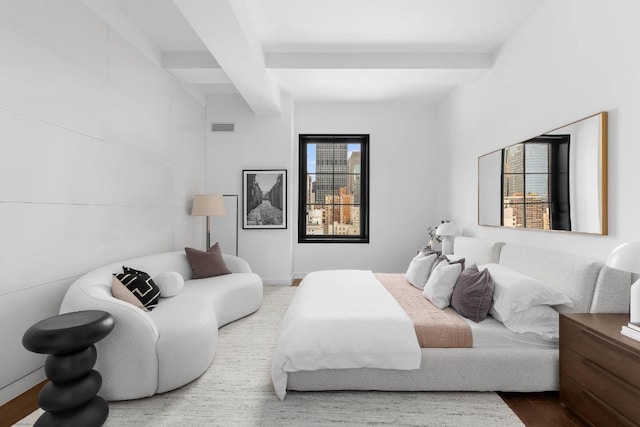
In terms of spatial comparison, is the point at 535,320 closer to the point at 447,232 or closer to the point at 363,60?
the point at 447,232

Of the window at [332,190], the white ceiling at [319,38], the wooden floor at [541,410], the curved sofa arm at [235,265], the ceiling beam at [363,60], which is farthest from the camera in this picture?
the window at [332,190]

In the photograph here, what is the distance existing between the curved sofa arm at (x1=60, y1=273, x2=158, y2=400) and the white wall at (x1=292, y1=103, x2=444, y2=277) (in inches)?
147

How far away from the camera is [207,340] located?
250cm

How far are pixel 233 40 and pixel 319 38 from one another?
1.03 m

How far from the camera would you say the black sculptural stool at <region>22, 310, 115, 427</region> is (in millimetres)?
1775

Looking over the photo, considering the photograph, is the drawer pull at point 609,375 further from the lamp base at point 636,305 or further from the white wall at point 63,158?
the white wall at point 63,158

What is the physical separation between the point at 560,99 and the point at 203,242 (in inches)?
184

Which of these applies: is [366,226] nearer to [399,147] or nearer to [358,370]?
[399,147]

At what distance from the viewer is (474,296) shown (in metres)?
2.43

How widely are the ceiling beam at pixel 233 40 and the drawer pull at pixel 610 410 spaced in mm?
3331

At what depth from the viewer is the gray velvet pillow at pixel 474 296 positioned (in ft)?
7.87

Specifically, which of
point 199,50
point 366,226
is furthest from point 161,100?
point 366,226

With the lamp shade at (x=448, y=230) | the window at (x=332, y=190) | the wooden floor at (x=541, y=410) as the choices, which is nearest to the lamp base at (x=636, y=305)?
the wooden floor at (x=541, y=410)

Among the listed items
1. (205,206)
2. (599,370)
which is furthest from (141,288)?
(599,370)
